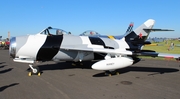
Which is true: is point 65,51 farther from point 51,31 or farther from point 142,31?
point 142,31

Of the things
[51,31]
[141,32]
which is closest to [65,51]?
[51,31]

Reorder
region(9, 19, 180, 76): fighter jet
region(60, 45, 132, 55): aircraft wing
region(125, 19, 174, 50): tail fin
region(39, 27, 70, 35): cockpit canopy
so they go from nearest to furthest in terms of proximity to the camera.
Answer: region(9, 19, 180, 76): fighter jet < region(60, 45, 132, 55): aircraft wing < region(39, 27, 70, 35): cockpit canopy < region(125, 19, 174, 50): tail fin

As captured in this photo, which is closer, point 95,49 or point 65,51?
point 95,49

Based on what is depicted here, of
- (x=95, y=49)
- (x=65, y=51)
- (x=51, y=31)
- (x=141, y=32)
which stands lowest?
(x=65, y=51)

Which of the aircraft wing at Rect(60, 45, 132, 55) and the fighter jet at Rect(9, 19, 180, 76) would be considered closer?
the fighter jet at Rect(9, 19, 180, 76)

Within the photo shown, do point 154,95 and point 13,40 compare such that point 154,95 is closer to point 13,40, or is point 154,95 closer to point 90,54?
point 90,54

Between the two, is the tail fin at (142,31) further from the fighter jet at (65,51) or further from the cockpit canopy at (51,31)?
the cockpit canopy at (51,31)

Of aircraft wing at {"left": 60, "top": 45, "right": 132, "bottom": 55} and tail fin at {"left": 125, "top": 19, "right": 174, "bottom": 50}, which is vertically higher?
tail fin at {"left": 125, "top": 19, "right": 174, "bottom": 50}

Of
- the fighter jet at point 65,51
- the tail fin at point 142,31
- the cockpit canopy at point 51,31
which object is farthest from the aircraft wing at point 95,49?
the tail fin at point 142,31

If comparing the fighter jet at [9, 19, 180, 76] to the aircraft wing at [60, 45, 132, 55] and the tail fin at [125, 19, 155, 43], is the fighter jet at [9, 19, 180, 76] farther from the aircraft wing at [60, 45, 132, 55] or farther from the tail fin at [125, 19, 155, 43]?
the tail fin at [125, 19, 155, 43]

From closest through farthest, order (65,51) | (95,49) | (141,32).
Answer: (95,49) → (65,51) → (141,32)

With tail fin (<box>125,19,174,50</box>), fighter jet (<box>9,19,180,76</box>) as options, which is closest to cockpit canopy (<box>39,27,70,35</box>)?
fighter jet (<box>9,19,180,76</box>)

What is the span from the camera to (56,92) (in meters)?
5.05

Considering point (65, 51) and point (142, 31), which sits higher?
point (142, 31)
